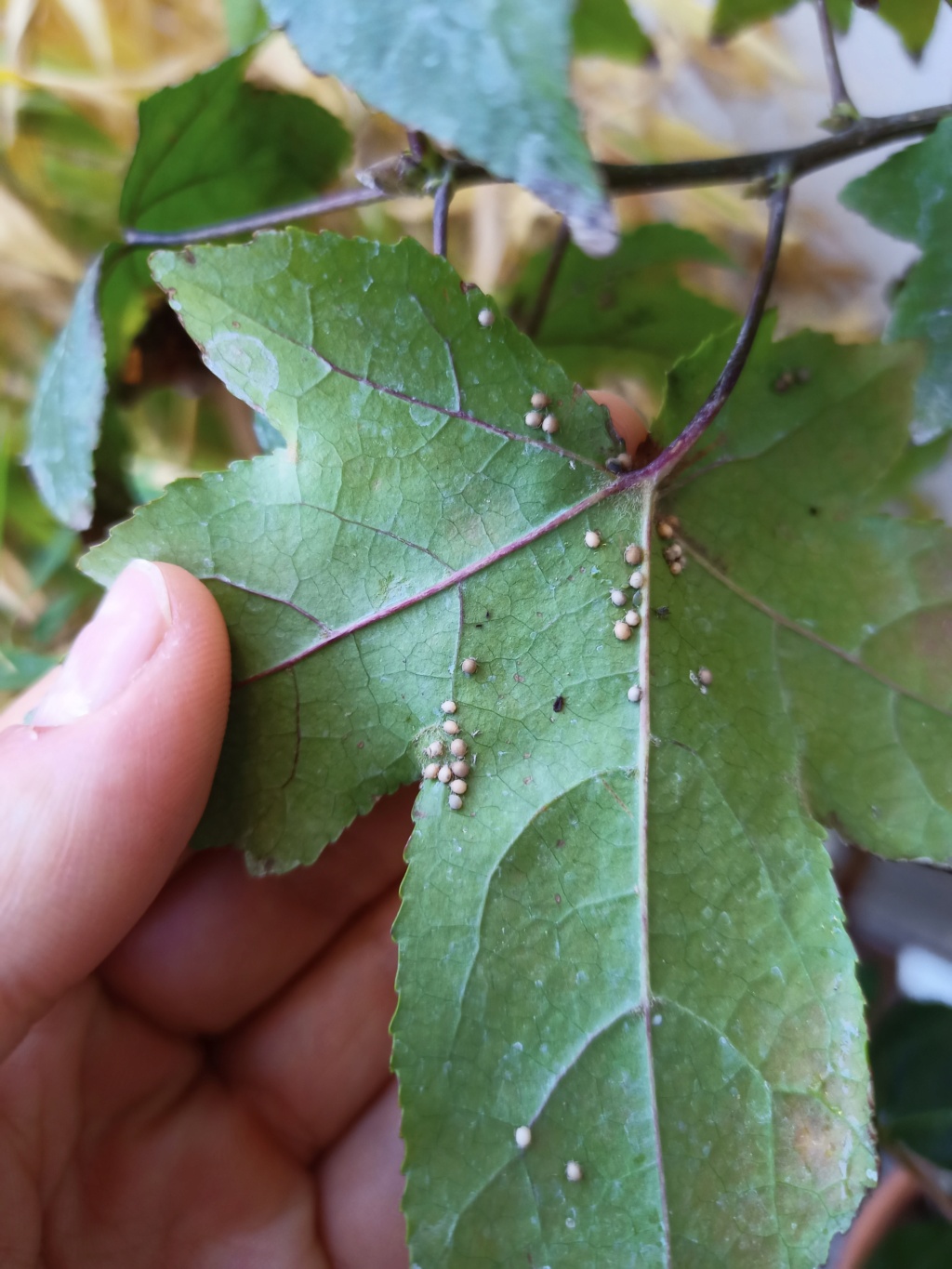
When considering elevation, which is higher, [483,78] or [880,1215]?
[483,78]

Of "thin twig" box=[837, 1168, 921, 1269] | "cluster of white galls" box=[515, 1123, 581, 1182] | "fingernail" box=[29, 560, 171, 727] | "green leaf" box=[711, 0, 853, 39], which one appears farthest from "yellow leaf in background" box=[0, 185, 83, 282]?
"thin twig" box=[837, 1168, 921, 1269]

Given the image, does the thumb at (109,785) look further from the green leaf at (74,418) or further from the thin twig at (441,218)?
the thin twig at (441,218)

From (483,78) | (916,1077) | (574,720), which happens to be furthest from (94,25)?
(916,1077)

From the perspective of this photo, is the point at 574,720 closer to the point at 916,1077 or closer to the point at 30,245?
the point at 916,1077

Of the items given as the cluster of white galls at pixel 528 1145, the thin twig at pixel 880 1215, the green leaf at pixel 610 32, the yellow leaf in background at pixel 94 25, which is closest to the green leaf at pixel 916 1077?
the thin twig at pixel 880 1215

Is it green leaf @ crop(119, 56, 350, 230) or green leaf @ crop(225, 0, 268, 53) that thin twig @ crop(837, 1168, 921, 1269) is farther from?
green leaf @ crop(225, 0, 268, 53)

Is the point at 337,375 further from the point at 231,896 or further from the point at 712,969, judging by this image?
the point at 231,896

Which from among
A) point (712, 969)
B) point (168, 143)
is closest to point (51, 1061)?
point (712, 969)
